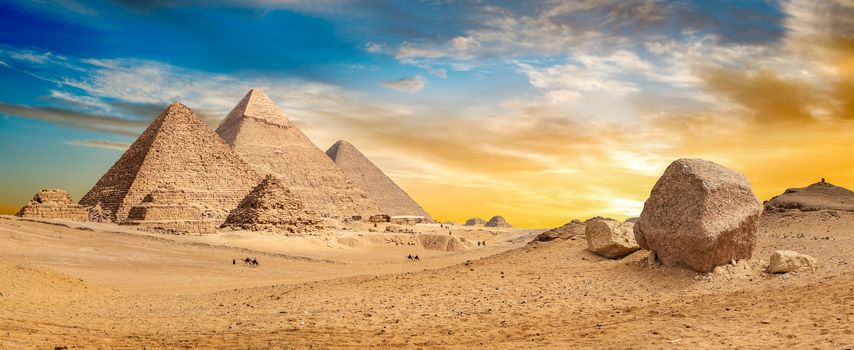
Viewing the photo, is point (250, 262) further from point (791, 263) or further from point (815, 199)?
point (815, 199)

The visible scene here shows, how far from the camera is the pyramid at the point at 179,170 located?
49.8 metres

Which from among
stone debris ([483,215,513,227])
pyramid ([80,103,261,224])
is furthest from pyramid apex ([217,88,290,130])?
stone debris ([483,215,513,227])

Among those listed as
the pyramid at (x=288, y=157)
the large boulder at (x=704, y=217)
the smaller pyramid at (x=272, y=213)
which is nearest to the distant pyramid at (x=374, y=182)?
the pyramid at (x=288, y=157)

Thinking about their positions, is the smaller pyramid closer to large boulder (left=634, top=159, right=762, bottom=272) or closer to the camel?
the camel

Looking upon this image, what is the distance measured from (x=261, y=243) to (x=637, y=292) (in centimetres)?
2634

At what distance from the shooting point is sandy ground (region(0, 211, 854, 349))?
7.75 meters

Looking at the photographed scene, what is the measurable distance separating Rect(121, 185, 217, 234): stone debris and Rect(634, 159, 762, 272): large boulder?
2936 cm

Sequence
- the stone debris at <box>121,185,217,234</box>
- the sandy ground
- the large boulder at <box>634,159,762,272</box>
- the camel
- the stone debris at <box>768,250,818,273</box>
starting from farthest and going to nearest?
the stone debris at <box>121,185,217,234</box>
the camel
the large boulder at <box>634,159,762,272</box>
the stone debris at <box>768,250,818,273</box>
the sandy ground

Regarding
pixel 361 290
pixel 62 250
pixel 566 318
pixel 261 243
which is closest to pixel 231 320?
pixel 361 290

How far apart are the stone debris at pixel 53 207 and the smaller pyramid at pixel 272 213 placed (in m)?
9.39

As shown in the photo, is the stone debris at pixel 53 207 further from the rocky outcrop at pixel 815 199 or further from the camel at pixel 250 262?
the rocky outcrop at pixel 815 199

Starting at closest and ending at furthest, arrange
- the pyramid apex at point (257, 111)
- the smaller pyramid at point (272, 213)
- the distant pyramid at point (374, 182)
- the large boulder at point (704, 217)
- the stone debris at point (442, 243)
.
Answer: the large boulder at point (704, 217)
the smaller pyramid at point (272, 213)
the stone debris at point (442, 243)
the pyramid apex at point (257, 111)
the distant pyramid at point (374, 182)

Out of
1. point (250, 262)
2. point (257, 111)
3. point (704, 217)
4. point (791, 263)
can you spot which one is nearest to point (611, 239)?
point (704, 217)

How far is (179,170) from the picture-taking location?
5425 centimetres
